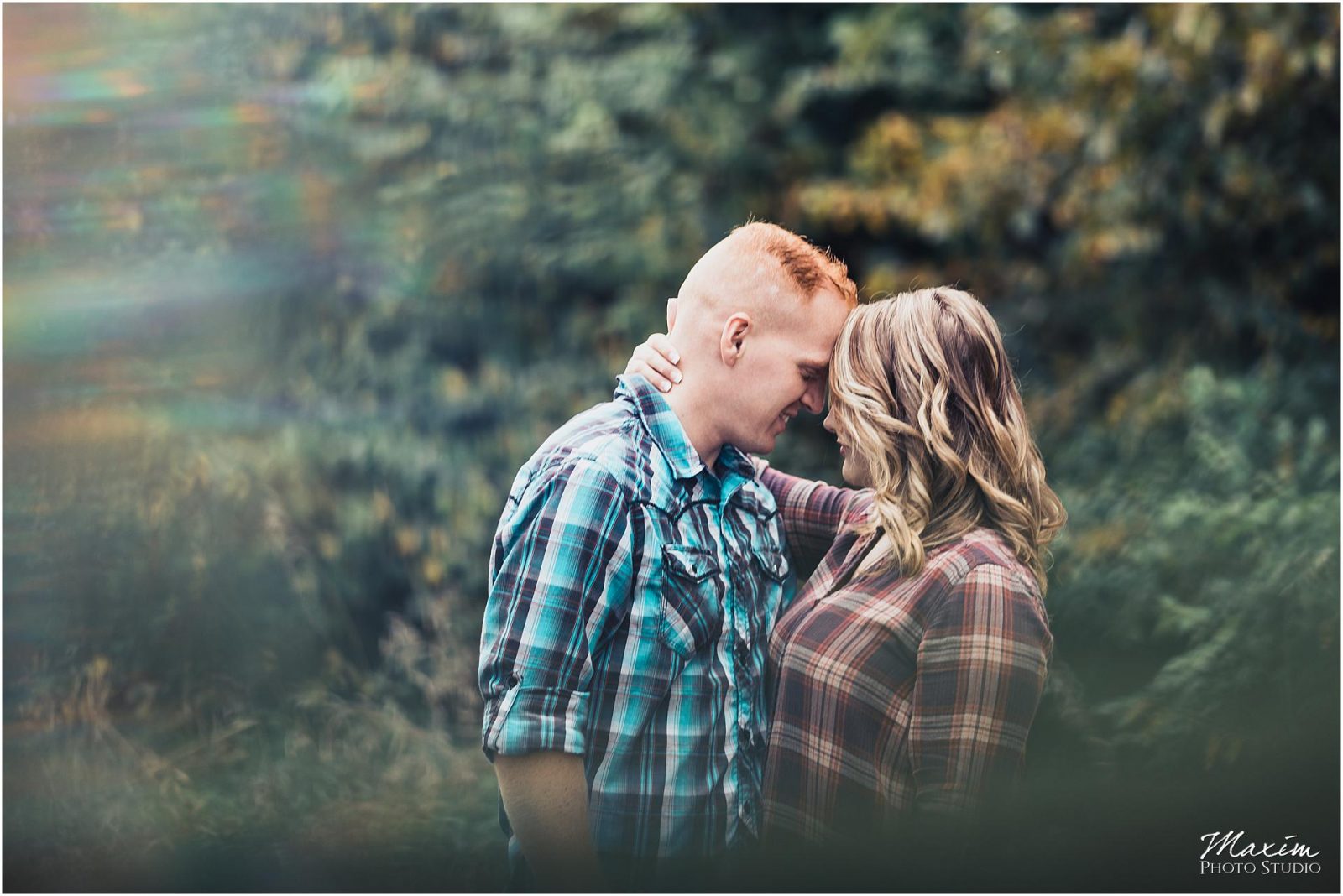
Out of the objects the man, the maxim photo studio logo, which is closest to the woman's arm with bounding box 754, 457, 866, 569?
the man

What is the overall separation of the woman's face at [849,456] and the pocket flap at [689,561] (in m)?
0.32

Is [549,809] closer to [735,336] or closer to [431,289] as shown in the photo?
[735,336]

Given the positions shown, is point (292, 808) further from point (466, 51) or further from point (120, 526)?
point (466, 51)

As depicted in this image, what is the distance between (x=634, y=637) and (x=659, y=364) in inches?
21.5

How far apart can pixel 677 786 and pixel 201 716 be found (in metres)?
2.83

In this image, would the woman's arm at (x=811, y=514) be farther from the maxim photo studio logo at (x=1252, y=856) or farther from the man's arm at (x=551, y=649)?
the maxim photo studio logo at (x=1252, y=856)

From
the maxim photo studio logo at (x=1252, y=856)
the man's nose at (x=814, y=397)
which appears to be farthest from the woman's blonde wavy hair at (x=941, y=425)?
the maxim photo studio logo at (x=1252, y=856)

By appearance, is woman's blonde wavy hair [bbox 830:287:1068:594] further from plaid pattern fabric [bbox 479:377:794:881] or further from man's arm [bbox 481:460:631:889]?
man's arm [bbox 481:460:631:889]

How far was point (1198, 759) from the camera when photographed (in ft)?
11.8

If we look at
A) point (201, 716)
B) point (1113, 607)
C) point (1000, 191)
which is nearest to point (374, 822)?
point (201, 716)

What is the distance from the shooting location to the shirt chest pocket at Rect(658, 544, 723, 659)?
2283 millimetres

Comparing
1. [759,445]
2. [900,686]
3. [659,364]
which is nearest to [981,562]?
[900,686]

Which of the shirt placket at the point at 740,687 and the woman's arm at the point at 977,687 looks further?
the shirt placket at the point at 740,687

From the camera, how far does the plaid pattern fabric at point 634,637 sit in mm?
2160
